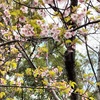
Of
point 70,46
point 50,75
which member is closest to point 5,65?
point 50,75

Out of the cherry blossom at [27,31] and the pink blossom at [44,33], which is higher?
the cherry blossom at [27,31]

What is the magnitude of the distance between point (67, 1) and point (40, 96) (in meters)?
7.61

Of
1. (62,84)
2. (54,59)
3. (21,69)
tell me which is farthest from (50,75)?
(21,69)

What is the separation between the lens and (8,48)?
5320 millimetres

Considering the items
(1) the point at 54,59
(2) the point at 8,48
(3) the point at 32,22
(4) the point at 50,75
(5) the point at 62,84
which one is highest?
(1) the point at 54,59

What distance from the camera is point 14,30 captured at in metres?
3.45

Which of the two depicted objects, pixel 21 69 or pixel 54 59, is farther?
pixel 21 69

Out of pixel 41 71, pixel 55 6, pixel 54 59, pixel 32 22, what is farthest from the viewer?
pixel 54 59

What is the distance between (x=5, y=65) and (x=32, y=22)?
2.24m

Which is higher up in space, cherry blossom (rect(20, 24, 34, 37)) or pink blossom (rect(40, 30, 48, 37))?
cherry blossom (rect(20, 24, 34, 37))

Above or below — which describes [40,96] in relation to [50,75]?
above

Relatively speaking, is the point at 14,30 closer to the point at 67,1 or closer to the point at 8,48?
the point at 67,1

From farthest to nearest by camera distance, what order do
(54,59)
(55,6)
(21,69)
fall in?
1. (21,69)
2. (54,59)
3. (55,6)

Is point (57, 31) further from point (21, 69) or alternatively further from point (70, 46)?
point (21, 69)
